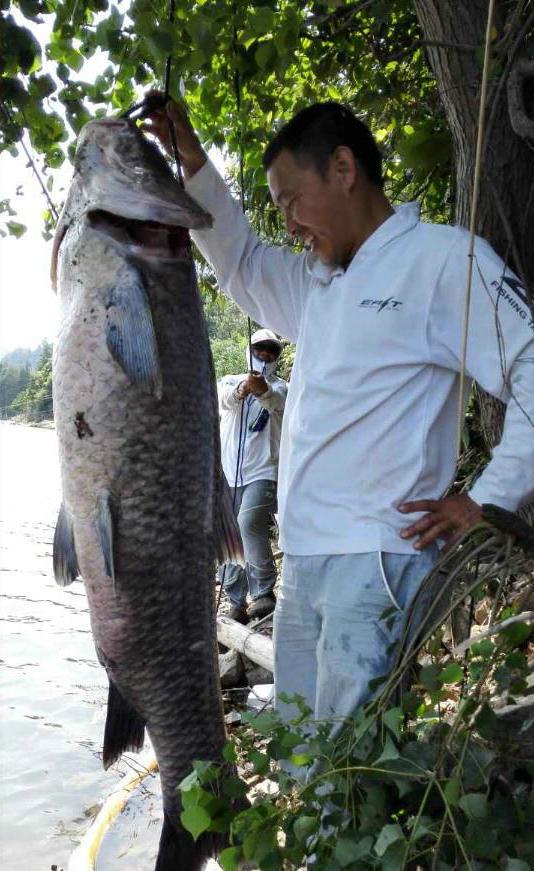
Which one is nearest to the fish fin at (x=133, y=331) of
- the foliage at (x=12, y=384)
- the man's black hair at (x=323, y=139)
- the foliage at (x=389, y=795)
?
the man's black hair at (x=323, y=139)

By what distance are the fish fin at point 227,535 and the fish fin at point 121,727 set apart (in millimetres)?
464

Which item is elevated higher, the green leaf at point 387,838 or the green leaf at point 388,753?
→ the green leaf at point 388,753

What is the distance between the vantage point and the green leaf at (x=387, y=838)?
5.60 feet

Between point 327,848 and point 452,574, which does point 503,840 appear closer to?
point 327,848

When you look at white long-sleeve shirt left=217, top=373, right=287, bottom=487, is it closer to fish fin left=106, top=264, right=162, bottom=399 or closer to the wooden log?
the wooden log

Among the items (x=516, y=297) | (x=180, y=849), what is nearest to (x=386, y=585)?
(x=516, y=297)

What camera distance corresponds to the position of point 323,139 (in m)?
2.53

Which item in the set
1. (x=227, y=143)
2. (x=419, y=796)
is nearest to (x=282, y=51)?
(x=227, y=143)

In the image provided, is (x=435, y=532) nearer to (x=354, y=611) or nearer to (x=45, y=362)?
(x=354, y=611)

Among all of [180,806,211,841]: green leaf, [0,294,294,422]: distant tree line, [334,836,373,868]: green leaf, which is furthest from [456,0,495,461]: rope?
[0,294,294,422]: distant tree line

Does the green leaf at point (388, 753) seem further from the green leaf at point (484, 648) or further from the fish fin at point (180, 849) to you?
the fish fin at point (180, 849)

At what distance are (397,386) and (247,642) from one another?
493 centimetres

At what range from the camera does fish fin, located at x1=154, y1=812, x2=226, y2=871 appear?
2.42 m

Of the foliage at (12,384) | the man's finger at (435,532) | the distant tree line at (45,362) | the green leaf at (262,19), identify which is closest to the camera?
the man's finger at (435,532)
